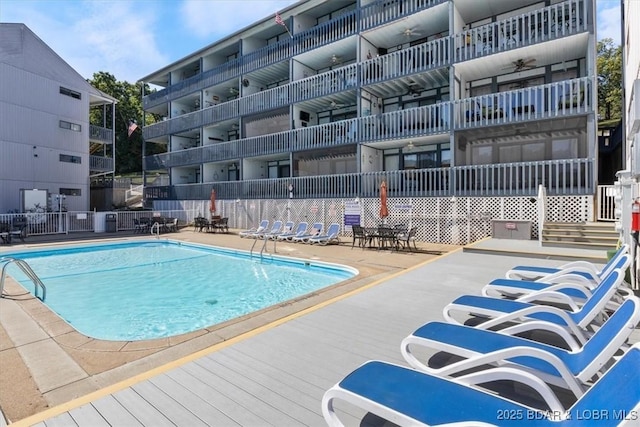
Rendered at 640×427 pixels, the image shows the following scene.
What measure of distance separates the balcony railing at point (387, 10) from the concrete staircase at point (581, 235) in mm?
10278

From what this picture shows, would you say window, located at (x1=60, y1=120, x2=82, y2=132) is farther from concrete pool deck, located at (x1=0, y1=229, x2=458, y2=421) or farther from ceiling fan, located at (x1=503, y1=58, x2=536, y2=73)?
ceiling fan, located at (x1=503, y1=58, x2=536, y2=73)

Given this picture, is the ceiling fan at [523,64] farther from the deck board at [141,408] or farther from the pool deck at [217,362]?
the deck board at [141,408]

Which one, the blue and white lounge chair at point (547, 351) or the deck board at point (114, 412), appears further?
the deck board at point (114, 412)

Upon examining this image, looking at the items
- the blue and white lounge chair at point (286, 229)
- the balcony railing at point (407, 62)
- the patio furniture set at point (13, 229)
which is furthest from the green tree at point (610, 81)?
the patio furniture set at point (13, 229)

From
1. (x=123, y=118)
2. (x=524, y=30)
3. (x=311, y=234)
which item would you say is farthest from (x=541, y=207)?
(x=123, y=118)

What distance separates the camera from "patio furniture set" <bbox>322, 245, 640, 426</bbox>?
1600 mm

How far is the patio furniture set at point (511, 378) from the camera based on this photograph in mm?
1600

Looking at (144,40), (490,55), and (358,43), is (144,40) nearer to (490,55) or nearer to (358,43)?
(358,43)

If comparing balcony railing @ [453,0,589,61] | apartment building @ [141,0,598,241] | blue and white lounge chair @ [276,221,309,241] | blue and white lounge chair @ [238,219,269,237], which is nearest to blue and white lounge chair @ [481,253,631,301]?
apartment building @ [141,0,598,241]

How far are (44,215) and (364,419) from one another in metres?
21.6

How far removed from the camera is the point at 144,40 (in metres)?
15.2

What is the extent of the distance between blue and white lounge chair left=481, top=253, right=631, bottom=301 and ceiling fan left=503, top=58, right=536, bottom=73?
11460 millimetres

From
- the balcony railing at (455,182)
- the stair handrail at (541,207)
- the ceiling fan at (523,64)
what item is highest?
the ceiling fan at (523,64)

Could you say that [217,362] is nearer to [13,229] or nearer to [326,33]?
[326,33]
